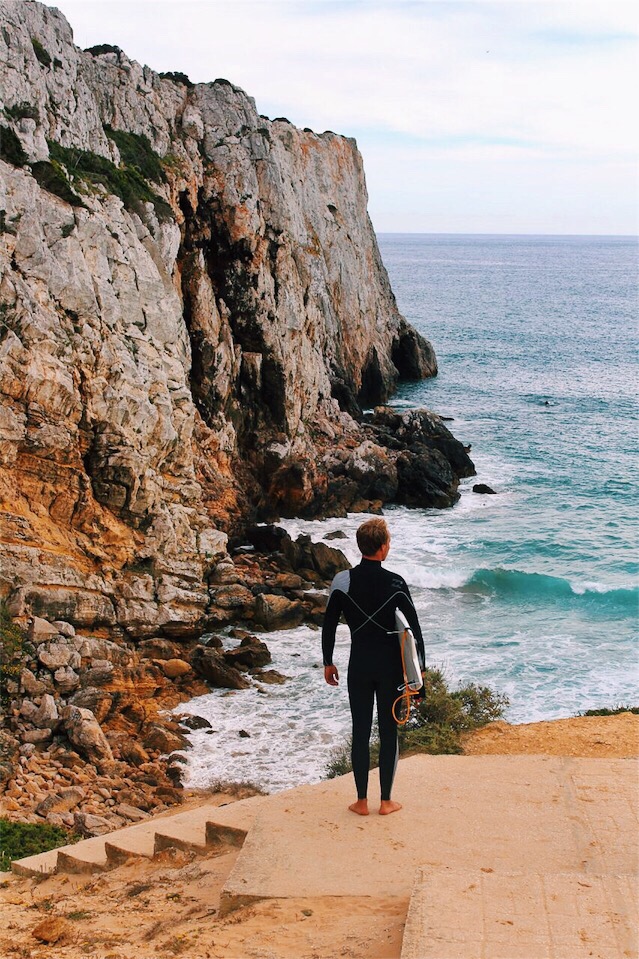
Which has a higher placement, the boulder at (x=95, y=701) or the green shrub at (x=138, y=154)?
the green shrub at (x=138, y=154)

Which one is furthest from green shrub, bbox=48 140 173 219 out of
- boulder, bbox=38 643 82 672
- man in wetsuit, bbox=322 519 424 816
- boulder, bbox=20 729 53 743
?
man in wetsuit, bbox=322 519 424 816

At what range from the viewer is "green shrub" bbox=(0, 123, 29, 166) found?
18.0 meters

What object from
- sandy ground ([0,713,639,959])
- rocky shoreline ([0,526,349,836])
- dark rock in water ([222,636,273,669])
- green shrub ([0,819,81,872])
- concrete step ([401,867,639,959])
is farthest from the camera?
dark rock in water ([222,636,273,669])

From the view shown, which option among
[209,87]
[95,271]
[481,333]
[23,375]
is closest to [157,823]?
[23,375]

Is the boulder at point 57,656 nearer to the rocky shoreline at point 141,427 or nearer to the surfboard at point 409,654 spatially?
the rocky shoreline at point 141,427

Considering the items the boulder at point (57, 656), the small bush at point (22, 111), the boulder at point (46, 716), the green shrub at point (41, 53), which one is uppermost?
the green shrub at point (41, 53)

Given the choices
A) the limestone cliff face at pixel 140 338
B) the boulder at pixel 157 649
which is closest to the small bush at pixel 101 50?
the limestone cliff face at pixel 140 338

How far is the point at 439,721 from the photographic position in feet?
37.7

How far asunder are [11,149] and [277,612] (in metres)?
11.3

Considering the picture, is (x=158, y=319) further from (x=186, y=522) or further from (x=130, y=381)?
(x=186, y=522)

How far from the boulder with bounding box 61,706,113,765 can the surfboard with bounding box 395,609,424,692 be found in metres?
8.47

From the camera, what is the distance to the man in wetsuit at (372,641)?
6.56 metres

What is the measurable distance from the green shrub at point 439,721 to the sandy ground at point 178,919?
4.20 metres

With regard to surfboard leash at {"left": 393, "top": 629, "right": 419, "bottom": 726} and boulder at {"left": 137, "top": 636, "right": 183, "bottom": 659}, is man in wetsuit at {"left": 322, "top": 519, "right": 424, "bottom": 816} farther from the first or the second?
boulder at {"left": 137, "top": 636, "right": 183, "bottom": 659}
